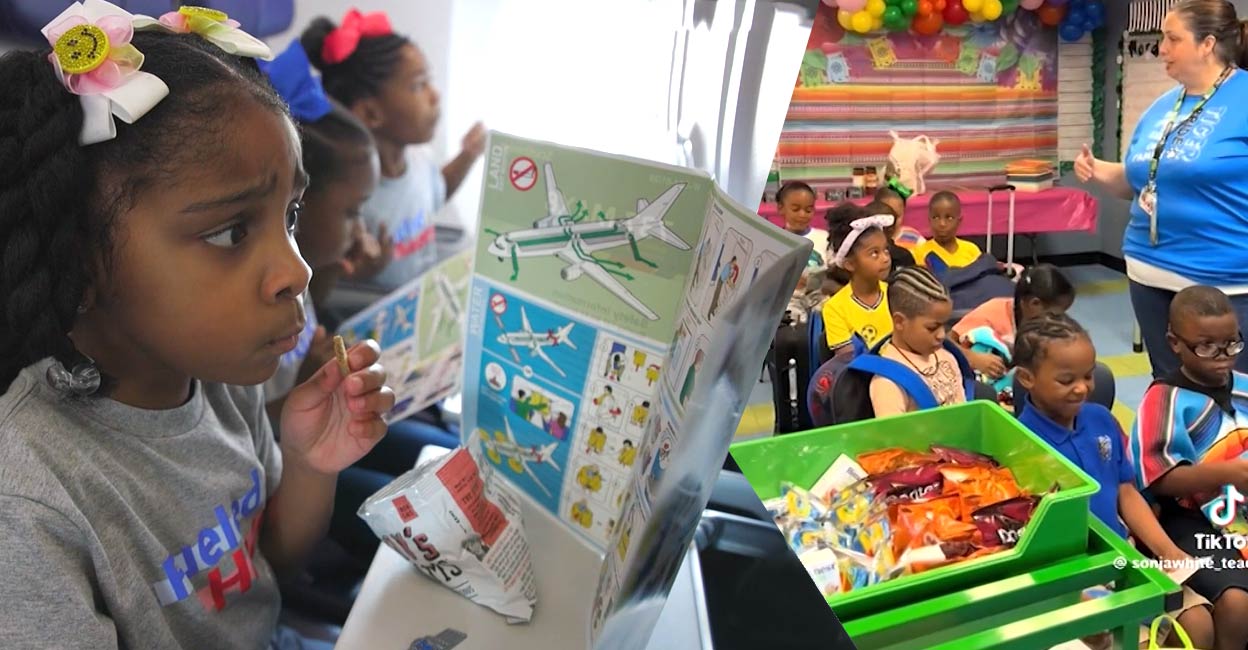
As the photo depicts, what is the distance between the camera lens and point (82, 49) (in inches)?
18.9

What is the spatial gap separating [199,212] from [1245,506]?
1841 millimetres

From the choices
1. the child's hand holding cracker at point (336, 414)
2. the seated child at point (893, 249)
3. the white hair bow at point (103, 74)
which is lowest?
the seated child at point (893, 249)

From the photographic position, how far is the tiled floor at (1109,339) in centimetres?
310

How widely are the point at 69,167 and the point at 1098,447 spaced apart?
5.57ft

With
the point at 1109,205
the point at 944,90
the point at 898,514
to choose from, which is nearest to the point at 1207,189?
the point at 898,514

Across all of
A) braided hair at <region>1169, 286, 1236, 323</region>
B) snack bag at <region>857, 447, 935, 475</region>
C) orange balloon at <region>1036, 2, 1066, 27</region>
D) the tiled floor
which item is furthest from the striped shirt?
orange balloon at <region>1036, 2, 1066, 27</region>

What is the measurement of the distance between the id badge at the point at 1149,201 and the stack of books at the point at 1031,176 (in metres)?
2.83

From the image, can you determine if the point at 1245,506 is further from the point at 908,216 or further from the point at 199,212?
the point at 908,216

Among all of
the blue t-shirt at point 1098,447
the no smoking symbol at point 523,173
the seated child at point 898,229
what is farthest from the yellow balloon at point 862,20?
the no smoking symbol at point 523,173

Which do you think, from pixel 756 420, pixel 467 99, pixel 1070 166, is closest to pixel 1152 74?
pixel 1070 166

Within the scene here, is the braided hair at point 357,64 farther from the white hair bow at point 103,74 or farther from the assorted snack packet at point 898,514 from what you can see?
the assorted snack packet at point 898,514

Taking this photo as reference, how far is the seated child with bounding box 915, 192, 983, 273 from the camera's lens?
3465 millimetres

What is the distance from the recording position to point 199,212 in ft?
1.62

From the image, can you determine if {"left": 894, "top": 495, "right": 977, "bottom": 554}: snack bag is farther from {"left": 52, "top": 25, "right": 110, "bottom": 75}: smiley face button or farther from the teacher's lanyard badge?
the teacher's lanyard badge
